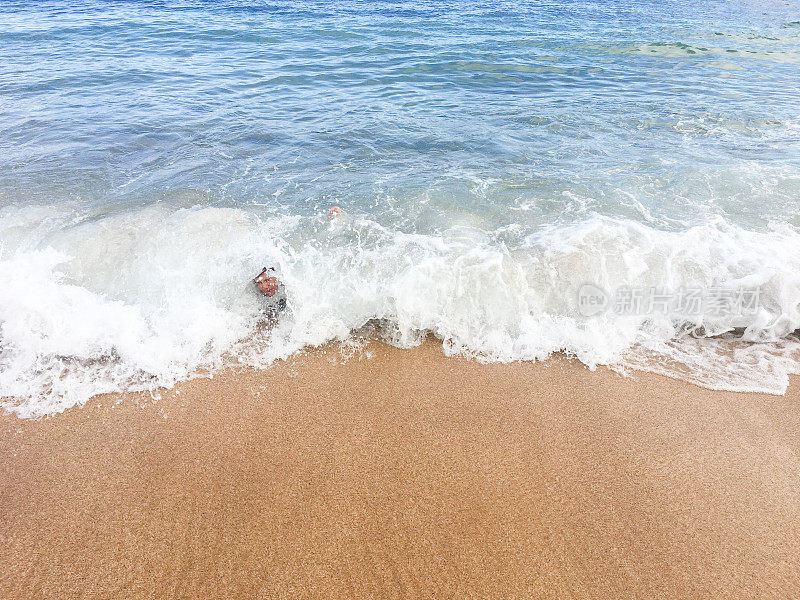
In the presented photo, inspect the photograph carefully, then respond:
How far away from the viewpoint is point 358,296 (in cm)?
390

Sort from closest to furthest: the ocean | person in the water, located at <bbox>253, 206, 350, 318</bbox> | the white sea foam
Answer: the white sea foam, the ocean, person in the water, located at <bbox>253, 206, 350, 318</bbox>

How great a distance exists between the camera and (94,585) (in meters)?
2.25

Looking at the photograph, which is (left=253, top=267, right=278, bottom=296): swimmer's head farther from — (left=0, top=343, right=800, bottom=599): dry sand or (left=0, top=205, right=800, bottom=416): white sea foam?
(left=0, top=343, right=800, bottom=599): dry sand

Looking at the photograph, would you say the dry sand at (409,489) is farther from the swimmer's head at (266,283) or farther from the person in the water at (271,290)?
the swimmer's head at (266,283)

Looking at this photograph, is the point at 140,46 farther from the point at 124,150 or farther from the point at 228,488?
the point at 228,488

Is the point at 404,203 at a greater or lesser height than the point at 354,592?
greater

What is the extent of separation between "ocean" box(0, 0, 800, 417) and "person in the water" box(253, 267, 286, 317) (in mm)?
111

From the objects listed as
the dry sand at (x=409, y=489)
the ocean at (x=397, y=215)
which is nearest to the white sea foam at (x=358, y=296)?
the ocean at (x=397, y=215)

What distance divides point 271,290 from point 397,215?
5.88 ft

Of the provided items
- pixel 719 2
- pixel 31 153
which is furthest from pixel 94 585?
pixel 719 2

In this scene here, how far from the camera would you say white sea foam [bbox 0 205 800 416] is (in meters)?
3.40

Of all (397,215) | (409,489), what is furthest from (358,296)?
(409,489)

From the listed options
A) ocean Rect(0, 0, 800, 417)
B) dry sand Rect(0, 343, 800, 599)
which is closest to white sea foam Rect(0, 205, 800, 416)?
ocean Rect(0, 0, 800, 417)

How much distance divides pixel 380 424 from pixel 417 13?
17.3 m
